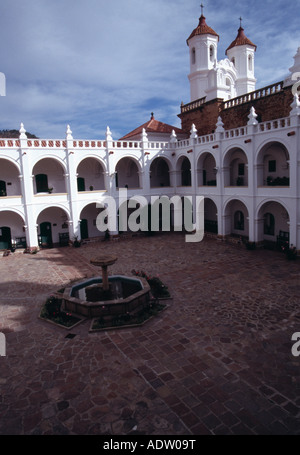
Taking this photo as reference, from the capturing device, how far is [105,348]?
8992mm

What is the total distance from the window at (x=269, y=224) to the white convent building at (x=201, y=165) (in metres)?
0.08

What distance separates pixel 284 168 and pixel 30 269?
672 inches

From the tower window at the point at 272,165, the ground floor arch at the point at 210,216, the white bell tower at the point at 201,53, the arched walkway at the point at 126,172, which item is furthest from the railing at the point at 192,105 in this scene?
the tower window at the point at 272,165

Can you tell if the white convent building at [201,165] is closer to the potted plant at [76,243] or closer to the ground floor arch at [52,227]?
the ground floor arch at [52,227]

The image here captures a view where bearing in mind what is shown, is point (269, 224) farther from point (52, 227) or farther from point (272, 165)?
point (52, 227)

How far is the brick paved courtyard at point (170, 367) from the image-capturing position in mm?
6230

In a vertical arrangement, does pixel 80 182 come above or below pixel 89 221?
above

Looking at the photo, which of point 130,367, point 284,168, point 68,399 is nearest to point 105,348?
point 130,367

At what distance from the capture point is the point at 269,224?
21.5 meters

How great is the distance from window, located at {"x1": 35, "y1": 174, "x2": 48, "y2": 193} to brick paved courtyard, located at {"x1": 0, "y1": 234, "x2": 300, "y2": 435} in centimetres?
1202

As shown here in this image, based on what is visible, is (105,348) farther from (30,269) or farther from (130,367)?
(30,269)

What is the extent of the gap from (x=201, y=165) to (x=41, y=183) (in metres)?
13.1

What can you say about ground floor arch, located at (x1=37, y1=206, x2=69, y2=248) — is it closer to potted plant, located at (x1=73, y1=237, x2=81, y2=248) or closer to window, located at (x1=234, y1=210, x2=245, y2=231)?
potted plant, located at (x1=73, y1=237, x2=81, y2=248)

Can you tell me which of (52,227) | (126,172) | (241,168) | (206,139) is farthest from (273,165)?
(52,227)
